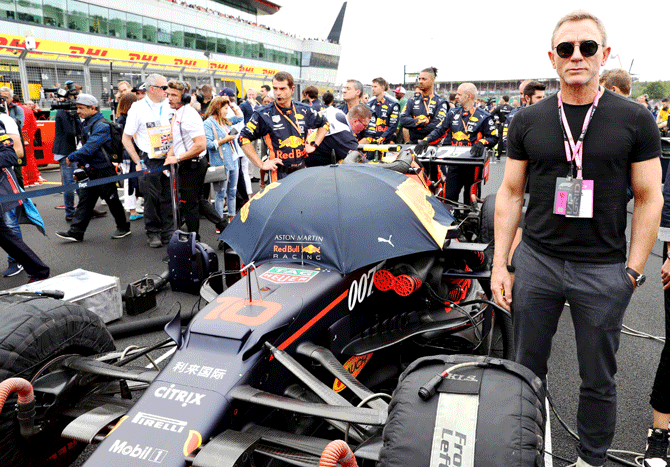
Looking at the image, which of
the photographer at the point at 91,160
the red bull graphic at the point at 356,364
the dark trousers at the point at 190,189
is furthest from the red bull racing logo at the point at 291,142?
the red bull graphic at the point at 356,364

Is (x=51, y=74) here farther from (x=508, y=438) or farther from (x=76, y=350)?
(x=508, y=438)

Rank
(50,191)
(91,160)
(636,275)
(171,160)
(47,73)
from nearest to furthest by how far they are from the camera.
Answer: (636,275) < (50,191) < (171,160) < (91,160) < (47,73)

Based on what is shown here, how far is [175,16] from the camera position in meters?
39.0

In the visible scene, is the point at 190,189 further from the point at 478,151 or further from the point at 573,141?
the point at 573,141

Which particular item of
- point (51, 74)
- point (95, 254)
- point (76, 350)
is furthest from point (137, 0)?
point (76, 350)

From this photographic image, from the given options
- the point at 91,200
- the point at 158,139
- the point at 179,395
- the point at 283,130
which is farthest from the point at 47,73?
the point at 179,395

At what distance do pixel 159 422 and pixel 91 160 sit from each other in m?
5.98

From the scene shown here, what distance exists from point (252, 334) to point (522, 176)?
141 cm

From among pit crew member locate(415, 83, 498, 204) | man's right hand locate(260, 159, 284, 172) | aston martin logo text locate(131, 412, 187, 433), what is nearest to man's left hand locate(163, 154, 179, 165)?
man's right hand locate(260, 159, 284, 172)

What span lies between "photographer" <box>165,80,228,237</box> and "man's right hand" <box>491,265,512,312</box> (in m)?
4.52

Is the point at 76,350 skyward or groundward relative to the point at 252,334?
groundward

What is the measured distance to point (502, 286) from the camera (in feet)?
7.91

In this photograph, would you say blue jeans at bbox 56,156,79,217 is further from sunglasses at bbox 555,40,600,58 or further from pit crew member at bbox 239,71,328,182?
sunglasses at bbox 555,40,600,58

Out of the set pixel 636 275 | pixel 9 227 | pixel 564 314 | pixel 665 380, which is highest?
pixel 636 275
